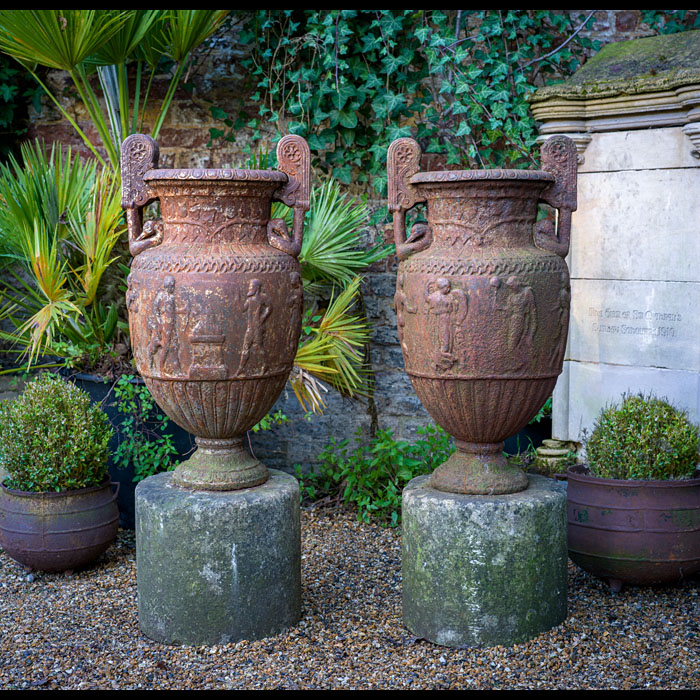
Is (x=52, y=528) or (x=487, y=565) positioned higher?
(x=487, y=565)

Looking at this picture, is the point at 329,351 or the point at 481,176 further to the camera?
the point at 329,351

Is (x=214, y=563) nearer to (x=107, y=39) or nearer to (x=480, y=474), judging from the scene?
(x=480, y=474)

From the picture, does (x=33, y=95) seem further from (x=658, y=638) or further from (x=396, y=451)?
(x=658, y=638)

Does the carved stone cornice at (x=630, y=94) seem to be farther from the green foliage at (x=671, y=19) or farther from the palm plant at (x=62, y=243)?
the palm plant at (x=62, y=243)

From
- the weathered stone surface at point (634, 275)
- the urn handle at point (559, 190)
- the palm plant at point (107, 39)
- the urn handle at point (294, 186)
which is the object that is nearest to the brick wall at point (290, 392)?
the palm plant at point (107, 39)

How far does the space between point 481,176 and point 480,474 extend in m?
1.04

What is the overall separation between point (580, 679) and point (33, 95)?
4.65 m

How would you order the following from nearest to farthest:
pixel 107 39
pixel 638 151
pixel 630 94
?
1. pixel 630 94
2. pixel 638 151
3. pixel 107 39

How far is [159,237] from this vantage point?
307 cm

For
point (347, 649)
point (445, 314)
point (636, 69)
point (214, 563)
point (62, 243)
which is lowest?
point (347, 649)

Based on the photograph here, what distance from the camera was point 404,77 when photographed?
15.7 feet

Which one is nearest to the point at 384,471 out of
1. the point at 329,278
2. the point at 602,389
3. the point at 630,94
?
the point at 329,278

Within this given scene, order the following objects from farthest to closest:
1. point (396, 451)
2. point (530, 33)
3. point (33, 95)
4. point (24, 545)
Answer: point (33, 95), point (530, 33), point (396, 451), point (24, 545)

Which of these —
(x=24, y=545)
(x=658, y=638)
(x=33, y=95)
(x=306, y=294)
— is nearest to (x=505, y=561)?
(x=658, y=638)
